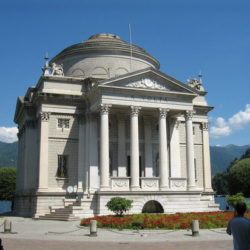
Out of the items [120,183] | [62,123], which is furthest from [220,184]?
[120,183]

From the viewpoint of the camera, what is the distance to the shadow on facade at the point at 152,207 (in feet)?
120

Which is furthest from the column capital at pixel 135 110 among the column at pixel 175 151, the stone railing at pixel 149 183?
the column at pixel 175 151

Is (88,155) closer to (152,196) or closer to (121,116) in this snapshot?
(121,116)

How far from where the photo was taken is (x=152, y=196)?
35.8 meters

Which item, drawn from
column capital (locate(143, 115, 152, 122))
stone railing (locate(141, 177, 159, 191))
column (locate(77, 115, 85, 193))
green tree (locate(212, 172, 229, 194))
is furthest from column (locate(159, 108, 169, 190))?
green tree (locate(212, 172, 229, 194))

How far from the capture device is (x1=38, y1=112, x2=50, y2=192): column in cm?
3829

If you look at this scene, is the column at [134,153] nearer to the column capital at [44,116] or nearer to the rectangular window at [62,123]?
the rectangular window at [62,123]

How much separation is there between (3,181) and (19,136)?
4565 centimetres

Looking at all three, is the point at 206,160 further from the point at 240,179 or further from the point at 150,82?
the point at 240,179

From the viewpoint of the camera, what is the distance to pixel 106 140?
35.7m

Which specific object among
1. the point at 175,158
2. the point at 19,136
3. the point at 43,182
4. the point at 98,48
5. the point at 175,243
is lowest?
the point at 175,243

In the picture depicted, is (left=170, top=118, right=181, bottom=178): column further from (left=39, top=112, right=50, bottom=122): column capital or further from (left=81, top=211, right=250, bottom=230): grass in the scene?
(left=81, top=211, right=250, bottom=230): grass

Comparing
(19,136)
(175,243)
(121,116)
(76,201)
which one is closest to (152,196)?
(76,201)

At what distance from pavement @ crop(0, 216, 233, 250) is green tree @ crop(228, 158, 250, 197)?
228 feet
